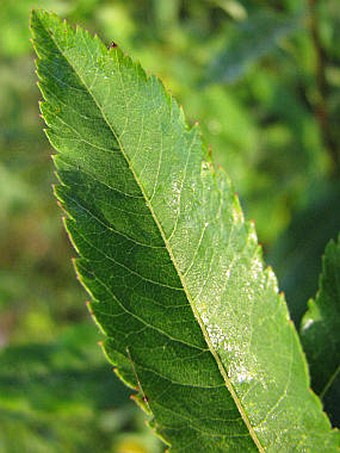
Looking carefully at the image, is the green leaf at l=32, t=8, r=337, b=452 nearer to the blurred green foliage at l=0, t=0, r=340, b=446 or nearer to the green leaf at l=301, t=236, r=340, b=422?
the green leaf at l=301, t=236, r=340, b=422

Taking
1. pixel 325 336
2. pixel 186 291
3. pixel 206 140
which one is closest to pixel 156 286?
pixel 186 291

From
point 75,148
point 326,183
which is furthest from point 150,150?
point 326,183

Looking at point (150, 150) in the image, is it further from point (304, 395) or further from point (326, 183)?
point (326, 183)

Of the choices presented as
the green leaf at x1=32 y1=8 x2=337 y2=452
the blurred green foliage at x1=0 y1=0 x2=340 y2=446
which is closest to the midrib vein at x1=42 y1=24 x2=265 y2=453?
the green leaf at x1=32 y1=8 x2=337 y2=452

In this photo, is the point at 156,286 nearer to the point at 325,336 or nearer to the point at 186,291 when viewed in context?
the point at 186,291

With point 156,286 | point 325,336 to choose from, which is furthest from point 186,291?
point 325,336

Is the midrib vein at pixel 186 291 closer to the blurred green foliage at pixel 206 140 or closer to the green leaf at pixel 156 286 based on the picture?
the green leaf at pixel 156 286

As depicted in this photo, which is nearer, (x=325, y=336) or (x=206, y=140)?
(x=325, y=336)
